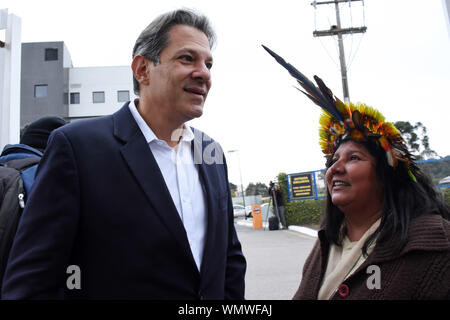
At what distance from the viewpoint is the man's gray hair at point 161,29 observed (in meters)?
1.66

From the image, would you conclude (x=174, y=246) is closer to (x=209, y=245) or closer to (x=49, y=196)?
(x=209, y=245)

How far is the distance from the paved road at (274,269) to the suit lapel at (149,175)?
145 inches

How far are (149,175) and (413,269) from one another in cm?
110

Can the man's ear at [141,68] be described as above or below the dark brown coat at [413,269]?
above

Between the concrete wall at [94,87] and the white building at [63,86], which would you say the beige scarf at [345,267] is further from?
the concrete wall at [94,87]

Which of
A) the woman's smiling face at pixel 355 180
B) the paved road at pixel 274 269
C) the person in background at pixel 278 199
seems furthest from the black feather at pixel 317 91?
the person in background at pixel 278 199

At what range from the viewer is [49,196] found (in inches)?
51.9

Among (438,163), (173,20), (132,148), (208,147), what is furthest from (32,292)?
(438,163)

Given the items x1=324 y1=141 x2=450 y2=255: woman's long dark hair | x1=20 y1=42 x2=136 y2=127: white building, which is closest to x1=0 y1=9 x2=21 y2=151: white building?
x1=324 y1=141 x2=450 y2=255: woman's long dark hair

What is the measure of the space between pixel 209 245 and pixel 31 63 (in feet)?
118

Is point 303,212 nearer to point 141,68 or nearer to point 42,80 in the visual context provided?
point 141,68

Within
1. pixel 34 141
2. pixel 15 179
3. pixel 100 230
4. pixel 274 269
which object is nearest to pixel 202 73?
pixel 100 230

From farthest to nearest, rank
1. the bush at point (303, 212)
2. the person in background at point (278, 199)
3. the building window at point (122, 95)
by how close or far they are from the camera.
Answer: the building window at point (122, 95)
the person in background at point (278, 199)
the bush at point (303, 212)

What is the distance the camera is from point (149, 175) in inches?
57.7
